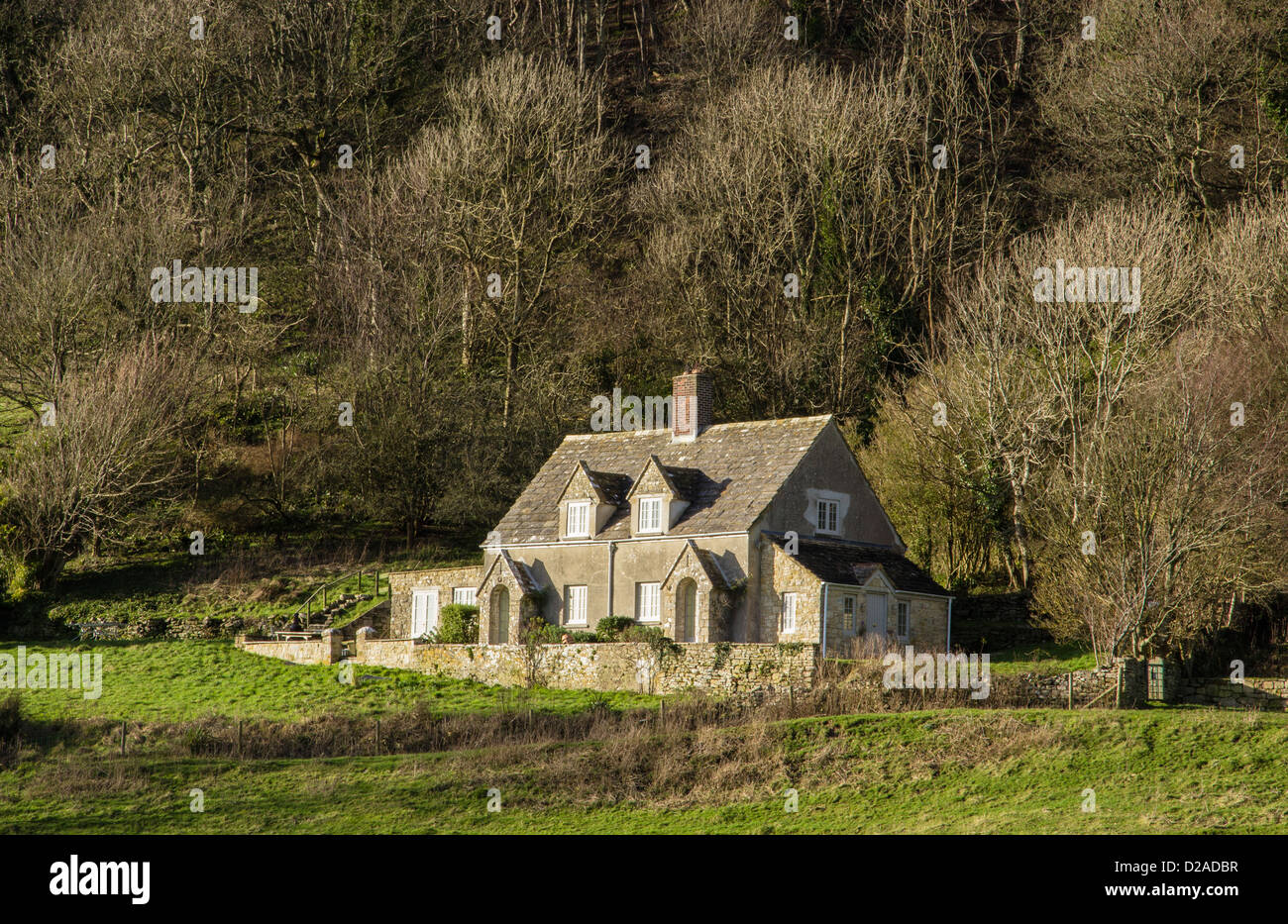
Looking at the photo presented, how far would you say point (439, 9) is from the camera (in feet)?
238

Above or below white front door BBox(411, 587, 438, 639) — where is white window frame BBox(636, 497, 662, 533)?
above

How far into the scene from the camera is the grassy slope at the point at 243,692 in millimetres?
34156

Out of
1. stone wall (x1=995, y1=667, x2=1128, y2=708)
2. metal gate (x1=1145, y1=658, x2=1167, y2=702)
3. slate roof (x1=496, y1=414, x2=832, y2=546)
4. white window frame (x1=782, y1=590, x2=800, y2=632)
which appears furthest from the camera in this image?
slate roof (x1=496, y1=414, x2=832, y2=546)

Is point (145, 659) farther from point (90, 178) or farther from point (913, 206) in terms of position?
point (913, 206)

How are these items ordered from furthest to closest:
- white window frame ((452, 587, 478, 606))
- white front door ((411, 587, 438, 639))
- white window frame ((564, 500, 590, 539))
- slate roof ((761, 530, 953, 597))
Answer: white front door ((411, 587, 438, 639)) → white window frame ((452, 587, 478, 606)) → white window frame ((564, 500, 590, 539)) → slate roof ((761, 530, 953, 597))

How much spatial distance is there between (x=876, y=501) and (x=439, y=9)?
135ft

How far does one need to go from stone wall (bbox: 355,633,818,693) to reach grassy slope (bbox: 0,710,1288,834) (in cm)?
438

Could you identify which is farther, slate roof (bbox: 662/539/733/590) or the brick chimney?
the brick chimney

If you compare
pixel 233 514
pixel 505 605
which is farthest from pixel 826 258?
pixel 233 514

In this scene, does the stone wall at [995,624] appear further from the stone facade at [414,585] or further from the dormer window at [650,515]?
the stone facade at [414,585]

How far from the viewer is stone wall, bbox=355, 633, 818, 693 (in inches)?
1340

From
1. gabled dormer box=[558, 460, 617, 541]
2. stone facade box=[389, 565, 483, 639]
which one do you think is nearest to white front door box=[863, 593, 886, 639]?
gabled dormer box=[558, 460, 617, 541]

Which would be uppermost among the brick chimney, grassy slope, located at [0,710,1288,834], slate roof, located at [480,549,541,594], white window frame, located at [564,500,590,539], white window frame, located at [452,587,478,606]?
the brick chimney

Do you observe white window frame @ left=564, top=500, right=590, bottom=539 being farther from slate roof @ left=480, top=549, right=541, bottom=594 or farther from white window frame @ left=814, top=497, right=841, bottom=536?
white window frame @ left=814, top=497, right=841, bottom=536
